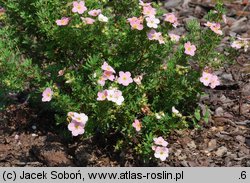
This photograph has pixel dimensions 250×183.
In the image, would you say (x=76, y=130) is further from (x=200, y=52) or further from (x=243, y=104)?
(x=243, y=104)

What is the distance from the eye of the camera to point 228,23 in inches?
217

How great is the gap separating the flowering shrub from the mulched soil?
189mm

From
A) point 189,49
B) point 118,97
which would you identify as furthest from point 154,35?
point 118,97

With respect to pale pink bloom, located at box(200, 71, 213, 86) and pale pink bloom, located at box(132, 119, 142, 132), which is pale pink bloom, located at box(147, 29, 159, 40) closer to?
pale pink bloom, located at box(200, 71, 213, 86)

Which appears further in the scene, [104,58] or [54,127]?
[54,127]

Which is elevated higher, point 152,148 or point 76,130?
point 76,130

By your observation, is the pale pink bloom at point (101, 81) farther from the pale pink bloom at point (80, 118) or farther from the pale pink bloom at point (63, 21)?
the pale pink bloom at point (63, 21)

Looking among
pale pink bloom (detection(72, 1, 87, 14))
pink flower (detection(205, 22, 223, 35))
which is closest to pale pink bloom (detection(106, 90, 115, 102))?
pale pink bloom (detection(72, 1, 87, 14))

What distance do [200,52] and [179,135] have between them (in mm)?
651

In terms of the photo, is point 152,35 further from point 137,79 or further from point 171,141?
point 171,141

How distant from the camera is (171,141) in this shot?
163 inches

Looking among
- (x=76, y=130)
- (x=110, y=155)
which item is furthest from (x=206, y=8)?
(x=76, y=130)

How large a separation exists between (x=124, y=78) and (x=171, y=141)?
2.34ft

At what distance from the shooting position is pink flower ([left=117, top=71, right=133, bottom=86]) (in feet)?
12.1
